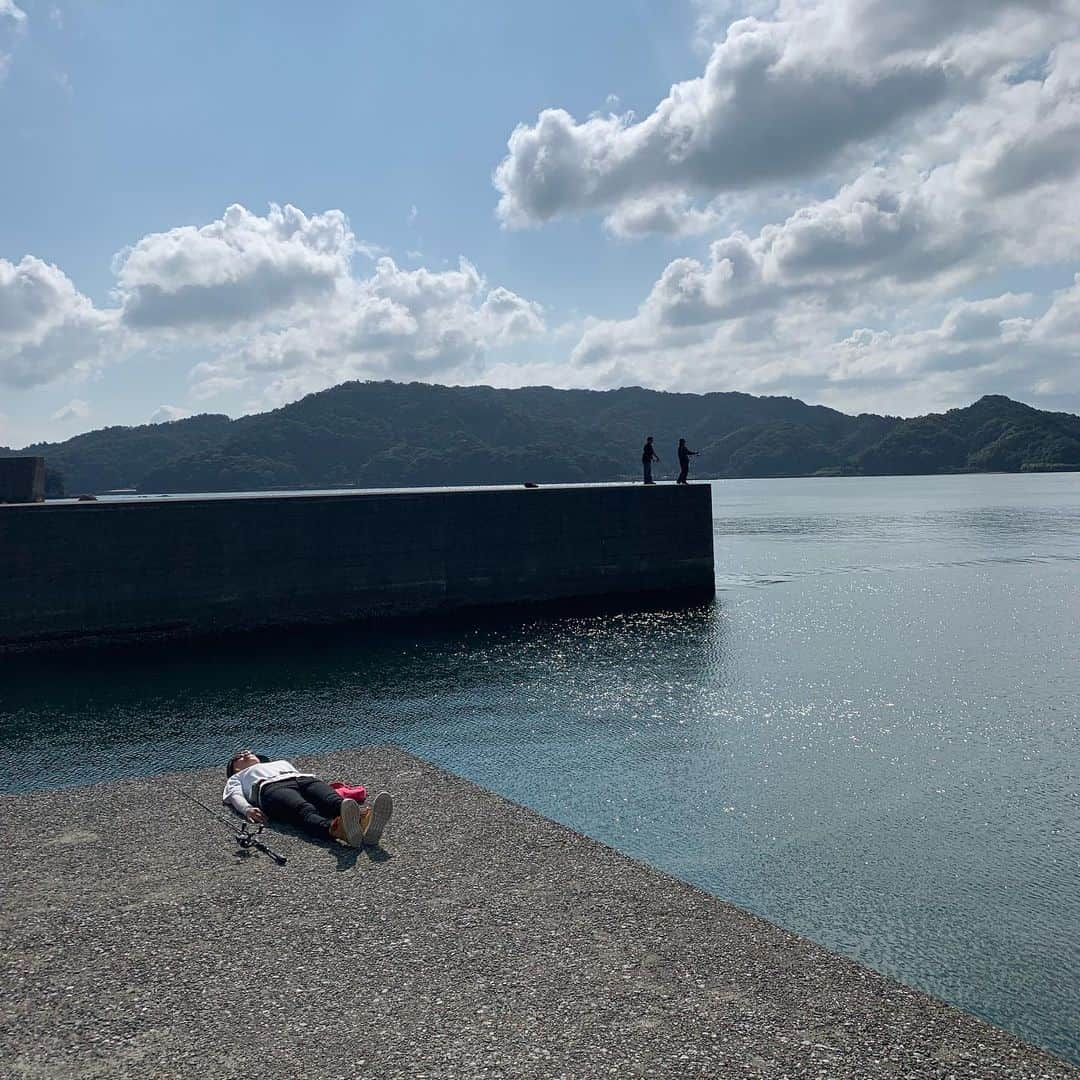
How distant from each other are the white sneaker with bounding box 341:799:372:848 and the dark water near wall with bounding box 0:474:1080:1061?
141 inches

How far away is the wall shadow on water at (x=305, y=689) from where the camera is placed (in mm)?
17562

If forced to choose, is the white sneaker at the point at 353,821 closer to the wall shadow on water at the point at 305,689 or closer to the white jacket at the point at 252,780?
the white jacket at the point at 252,780

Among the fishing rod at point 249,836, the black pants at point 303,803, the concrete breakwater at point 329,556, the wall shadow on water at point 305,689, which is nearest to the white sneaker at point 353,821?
the black pants at point 303,803

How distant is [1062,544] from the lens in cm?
6228

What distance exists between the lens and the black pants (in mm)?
10891

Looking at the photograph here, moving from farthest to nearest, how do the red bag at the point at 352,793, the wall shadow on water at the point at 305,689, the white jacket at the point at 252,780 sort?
the wall shadow on water at the point at 305,689, the white jacket at the point at 252,780, the red bag at the point at 352,793

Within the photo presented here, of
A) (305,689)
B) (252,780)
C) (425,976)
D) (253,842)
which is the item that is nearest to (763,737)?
(252,780)

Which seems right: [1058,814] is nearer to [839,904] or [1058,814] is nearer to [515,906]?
[839,904]

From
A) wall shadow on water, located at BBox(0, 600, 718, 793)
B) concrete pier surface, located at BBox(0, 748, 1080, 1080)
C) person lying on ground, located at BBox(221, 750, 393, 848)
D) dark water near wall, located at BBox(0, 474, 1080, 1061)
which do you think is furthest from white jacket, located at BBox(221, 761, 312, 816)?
wall shadow on water, located at BBox(0, 600, 718, 793)

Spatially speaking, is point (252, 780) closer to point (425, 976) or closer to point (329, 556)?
point (425, 976)

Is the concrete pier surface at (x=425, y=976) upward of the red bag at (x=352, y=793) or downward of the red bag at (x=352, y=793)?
downward

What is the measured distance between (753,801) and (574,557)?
23.9 meters

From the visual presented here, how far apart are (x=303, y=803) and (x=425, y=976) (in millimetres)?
4104

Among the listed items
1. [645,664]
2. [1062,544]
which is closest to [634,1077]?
[645,664]
